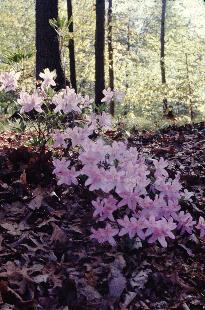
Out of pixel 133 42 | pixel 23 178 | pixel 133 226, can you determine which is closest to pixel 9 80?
pixel 23 178

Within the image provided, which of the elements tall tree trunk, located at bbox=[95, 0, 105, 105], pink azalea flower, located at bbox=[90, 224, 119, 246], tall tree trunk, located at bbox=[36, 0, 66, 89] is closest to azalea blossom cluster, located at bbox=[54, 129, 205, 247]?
pink azalea flower, located at bbox=[90, 224, 119, 246]

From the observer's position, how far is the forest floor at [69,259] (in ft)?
7.23

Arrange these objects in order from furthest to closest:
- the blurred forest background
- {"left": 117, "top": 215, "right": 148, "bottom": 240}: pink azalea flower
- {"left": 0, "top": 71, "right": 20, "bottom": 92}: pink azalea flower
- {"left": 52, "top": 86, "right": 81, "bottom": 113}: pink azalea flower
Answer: the blurred forest background, {"left": 0, "top": 71, "right": 20, "bottom": 92}: pink azalea flower, {"left": 52, "top": 86, "right": 81, "bottom": 113}: pink azalea flower, {"left": 117, "top": 215, "right": 148, "bottom": 240}: pink azalea flower

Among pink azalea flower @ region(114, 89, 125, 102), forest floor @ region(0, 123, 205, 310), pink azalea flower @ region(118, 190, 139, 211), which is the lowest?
forest floor @ region(0, 123, 205, 310)

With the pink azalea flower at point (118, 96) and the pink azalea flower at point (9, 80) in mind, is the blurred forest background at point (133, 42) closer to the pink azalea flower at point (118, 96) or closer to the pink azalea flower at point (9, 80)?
the pink azalea flower at point (118, 96)

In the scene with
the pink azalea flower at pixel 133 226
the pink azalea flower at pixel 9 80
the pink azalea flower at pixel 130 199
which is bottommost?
the pink azalea flower at pixel 133 226

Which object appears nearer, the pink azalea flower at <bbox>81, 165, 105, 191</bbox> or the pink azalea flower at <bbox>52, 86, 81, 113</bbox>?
the pink azalea flower at <bbox>81, 165, 105, 191</bbox>

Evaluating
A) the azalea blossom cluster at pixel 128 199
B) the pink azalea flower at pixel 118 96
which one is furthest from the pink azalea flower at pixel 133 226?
the pink azalea flower at pixel 118 96

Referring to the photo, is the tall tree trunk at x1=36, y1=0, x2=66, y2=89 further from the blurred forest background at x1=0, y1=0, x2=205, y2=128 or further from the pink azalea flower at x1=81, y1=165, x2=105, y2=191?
the pink azalea flower at x1=81, y1=165, x2=105, y2=191

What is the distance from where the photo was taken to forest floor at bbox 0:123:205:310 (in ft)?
7.23

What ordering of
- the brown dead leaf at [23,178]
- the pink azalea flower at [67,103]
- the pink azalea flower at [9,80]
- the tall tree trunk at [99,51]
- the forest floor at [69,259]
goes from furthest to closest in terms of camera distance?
the tall tree trunk at [99,51]
the pink azalea flower at [9,80]
the pink azalea flower at [67,103]
the brown dead leaf at [23,178]
the forest floor at [69,259]

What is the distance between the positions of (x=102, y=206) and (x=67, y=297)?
0.60 metres

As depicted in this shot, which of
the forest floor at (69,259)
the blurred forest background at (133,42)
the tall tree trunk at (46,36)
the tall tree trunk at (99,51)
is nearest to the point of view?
the forest floor at (69,259)

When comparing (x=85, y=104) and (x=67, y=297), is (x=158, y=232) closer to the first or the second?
(x=67, y=297)
